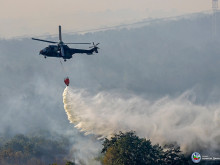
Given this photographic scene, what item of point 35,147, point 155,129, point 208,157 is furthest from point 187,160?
point 35,147

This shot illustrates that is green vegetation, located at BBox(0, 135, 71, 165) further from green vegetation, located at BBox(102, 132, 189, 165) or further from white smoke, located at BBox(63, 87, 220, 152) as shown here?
green vegetation, located at BBox(102, 132, 189, 165)

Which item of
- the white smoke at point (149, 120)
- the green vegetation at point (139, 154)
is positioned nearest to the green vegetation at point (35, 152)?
the white smoke at point (149, 120)
